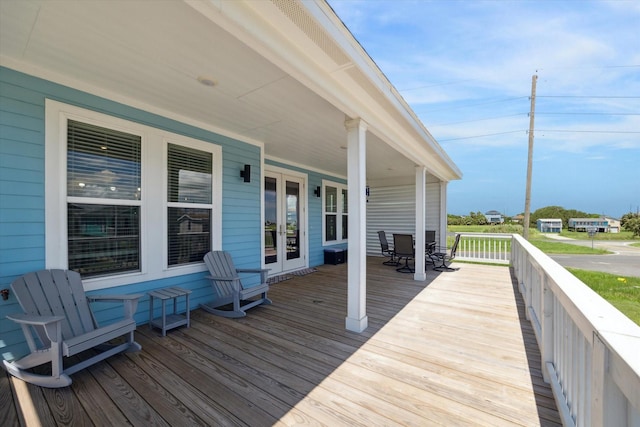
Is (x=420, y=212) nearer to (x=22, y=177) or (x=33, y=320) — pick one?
(x=33, y=320)

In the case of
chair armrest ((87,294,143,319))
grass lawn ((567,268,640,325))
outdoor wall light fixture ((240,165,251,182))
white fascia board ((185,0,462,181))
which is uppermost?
white fascia board ((185,0,462,181))

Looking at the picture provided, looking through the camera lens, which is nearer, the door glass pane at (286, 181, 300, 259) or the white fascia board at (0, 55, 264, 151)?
the white fascia board at (0, 55, 264, 151)

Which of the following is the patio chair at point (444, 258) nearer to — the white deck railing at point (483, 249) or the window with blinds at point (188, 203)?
the white deck railing at point (483, 249)

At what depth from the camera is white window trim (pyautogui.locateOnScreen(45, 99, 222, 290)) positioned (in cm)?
251

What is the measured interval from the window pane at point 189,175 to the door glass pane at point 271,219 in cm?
168

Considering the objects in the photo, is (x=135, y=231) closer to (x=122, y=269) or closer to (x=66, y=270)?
(x=122, y=269)

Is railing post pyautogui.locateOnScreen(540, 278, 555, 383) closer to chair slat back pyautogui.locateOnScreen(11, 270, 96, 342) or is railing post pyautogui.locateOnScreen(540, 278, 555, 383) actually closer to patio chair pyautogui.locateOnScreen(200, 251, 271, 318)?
patio chair pyautogui.locateOnScreen(200, 251, 271, 318)

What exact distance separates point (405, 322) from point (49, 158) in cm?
412

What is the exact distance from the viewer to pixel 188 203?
12.1 ft

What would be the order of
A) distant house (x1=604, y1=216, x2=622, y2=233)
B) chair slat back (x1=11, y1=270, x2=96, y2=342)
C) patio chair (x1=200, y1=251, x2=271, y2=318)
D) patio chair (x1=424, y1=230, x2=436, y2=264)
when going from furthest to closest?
distant house (x1=604, y1=216, x2=622, y2=233) → patio chair (x1=424, y1=230, x2=436, y2=264) → patio chair (x1=200, y1=251, x2=271, y2=318) → chair slat back (x1=11, y1=270, x2=96, y2=342)

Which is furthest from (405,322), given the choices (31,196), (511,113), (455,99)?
(455,99)

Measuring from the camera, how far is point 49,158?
8.17ft

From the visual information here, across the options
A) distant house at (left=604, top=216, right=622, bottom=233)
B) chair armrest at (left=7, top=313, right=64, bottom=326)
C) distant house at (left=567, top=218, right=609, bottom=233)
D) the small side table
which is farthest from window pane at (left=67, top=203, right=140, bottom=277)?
distant house at (left=604, top=216, right=622, bottom=233)

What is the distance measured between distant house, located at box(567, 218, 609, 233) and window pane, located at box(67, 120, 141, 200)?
31122mm
